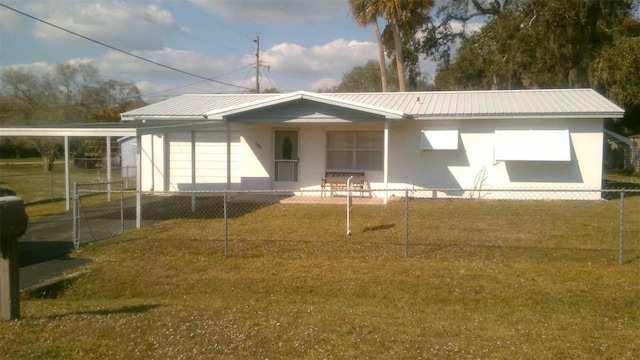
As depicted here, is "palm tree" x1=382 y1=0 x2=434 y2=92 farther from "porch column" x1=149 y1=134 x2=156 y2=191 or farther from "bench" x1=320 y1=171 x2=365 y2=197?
"porch column" x1=149 y1=134 x2=156 y2=191

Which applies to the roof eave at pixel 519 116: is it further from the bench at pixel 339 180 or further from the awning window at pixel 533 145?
the bench at pixel 339 180

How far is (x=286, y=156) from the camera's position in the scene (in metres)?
18.8

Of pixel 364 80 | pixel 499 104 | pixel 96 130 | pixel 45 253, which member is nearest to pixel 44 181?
pixel 96 130

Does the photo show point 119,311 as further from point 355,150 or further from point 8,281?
point 355,150

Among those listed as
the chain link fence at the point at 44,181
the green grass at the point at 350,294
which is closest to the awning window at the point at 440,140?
the green grass at the point at 350,294

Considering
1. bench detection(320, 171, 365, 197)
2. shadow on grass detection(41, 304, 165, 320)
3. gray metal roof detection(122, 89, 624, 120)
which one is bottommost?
shadow on grass detection(41, 304, 165, 320)

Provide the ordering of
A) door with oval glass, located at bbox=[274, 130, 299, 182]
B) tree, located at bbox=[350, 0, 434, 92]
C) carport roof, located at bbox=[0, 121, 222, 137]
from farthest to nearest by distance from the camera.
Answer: tree, located at bbox=[350, 0, 434, 92] < door with oval glass, located at bbox=[274, 130, 299, 182] < carport roof, located at bbox=[0, 121, 222, 137]

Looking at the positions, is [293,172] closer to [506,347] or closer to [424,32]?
[506,347]

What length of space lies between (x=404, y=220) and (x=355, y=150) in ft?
20.4

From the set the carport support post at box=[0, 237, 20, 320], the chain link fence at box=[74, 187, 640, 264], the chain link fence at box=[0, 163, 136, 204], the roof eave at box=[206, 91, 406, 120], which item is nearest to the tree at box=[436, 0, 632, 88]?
the chain link fence at box=[74, 187, 640, 264]

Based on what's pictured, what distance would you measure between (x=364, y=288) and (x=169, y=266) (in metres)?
3.21

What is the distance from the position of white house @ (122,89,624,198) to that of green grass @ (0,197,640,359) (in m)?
4.14

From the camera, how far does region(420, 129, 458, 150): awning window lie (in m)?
16.9

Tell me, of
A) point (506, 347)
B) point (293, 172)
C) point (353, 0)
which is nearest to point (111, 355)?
point (506, 347)
